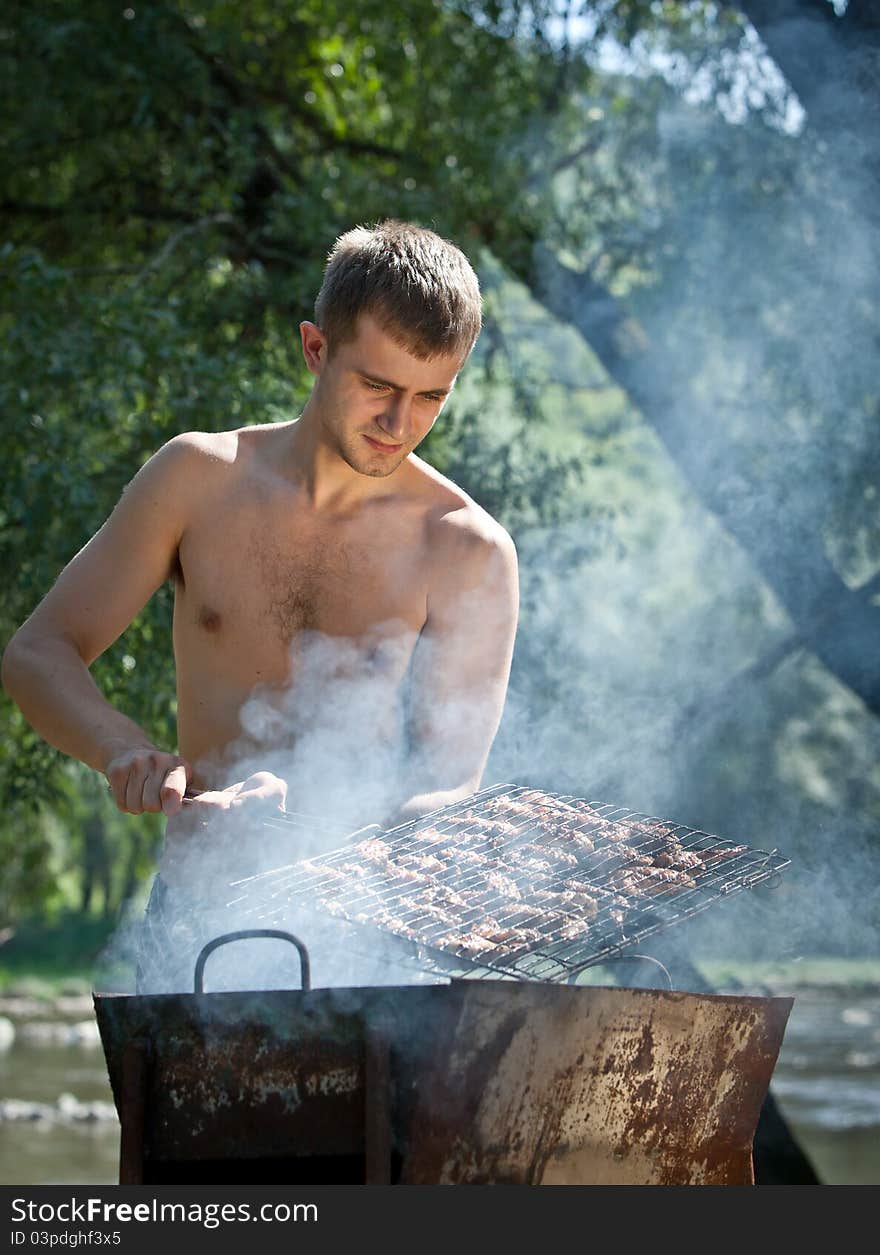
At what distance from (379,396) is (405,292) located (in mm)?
211

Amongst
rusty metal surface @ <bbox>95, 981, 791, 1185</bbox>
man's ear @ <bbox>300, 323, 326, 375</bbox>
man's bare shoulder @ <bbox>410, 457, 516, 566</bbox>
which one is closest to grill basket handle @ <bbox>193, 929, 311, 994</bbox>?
rusty metal surface @ <bbox>95, 981, 791, 1185</bbox>

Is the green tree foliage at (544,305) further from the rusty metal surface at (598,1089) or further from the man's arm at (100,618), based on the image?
the rusty metal surface at (598,1089)

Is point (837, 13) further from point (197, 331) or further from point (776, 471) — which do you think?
point (197, 331)

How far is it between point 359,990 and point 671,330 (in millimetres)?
4764

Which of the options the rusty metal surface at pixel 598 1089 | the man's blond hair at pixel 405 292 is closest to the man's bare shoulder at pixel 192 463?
the man's blond hair at pixel 405 292

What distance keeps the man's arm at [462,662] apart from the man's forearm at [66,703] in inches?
25.0

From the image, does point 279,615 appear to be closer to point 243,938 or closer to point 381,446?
point 381,446

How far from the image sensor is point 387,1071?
215cm

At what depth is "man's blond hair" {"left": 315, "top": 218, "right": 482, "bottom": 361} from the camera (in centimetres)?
268

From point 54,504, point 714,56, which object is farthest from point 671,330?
point 54,504

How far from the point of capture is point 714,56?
6152mm

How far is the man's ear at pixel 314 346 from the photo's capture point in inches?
113

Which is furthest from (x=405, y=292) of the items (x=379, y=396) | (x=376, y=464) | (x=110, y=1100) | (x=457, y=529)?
(x=110, y=1100)

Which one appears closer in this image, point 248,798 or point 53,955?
point 248,798
